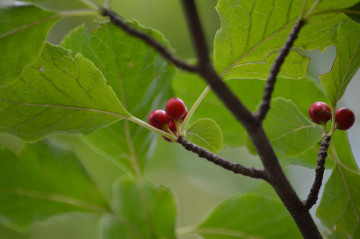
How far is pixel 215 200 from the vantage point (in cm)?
459

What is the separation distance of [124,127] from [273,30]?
0.63 meters

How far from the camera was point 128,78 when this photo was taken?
1.35 m

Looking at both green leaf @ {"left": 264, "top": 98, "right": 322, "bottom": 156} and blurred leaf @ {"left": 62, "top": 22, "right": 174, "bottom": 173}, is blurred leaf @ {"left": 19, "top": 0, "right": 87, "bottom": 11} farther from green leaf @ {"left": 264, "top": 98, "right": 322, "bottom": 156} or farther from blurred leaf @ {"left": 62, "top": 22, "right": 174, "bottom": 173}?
green leaf @ {"left": 264, "top": 98, "right": 322, "bottom": 156}

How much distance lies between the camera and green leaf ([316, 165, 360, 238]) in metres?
1.21

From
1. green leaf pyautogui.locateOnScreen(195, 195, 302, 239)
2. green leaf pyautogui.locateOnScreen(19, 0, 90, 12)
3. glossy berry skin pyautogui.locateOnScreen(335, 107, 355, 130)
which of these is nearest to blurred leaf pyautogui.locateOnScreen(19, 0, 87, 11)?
green leaf pyautogui.locateOnScreen(19, 0, 90, 12)

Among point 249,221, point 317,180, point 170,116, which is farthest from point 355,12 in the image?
point 249,221

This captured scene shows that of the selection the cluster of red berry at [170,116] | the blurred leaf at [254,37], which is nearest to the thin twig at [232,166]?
the cluster of red berry at [170,116]

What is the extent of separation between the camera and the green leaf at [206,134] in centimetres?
110

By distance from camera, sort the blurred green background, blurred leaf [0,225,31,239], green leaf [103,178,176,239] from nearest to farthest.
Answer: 1. green leaf [103,178,176,239]
2. blurred leaf [0,225,31,239]
3. the blurred green background

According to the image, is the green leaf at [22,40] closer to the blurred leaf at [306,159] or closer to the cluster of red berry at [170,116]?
the cluster of red berry at [170,116]

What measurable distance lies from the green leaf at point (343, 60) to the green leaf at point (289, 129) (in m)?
0.14

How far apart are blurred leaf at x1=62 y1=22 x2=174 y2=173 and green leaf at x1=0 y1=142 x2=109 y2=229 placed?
16 centimetres

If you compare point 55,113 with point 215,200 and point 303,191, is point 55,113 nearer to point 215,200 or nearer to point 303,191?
point 303,191

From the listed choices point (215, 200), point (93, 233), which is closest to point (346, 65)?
point (93, 233)
